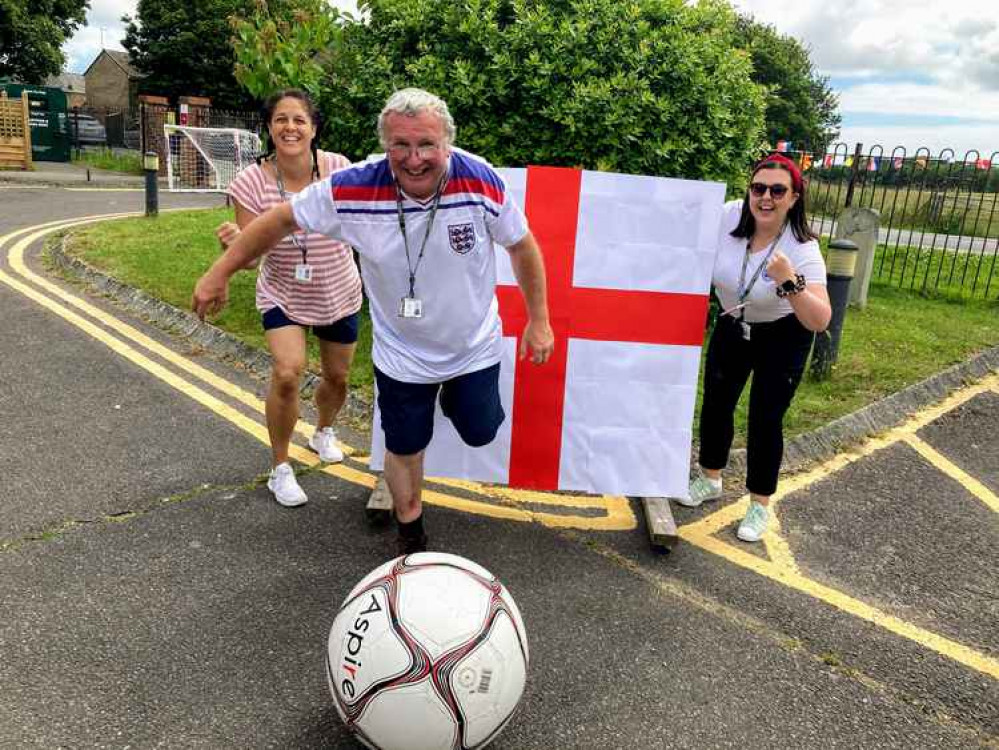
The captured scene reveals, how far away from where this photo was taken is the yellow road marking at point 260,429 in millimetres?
3779

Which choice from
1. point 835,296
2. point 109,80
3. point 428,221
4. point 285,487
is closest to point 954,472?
point 835,296

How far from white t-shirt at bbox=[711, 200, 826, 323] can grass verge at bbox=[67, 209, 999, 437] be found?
1.44 metres

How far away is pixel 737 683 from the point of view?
104 inches

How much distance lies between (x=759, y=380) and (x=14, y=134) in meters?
23.2

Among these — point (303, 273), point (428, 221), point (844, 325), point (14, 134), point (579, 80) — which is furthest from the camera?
point (14, 134)

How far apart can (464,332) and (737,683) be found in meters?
1.53

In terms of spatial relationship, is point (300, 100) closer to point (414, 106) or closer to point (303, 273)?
point (303, 273)

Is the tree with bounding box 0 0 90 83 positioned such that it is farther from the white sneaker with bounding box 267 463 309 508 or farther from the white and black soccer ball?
the white and black soccer ball

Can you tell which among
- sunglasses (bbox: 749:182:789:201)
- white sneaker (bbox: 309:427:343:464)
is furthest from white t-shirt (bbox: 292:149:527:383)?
white sneaker (bbox: 309:427:343:464)

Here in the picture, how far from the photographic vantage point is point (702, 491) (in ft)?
13.1

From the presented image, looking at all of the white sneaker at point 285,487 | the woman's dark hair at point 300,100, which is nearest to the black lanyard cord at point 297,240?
the woman's dark hair at point 300,100

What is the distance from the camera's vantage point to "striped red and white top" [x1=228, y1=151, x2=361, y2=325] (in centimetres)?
352

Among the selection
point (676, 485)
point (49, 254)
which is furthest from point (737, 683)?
point (49, 254)

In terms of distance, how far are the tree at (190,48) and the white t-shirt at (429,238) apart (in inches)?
1646
